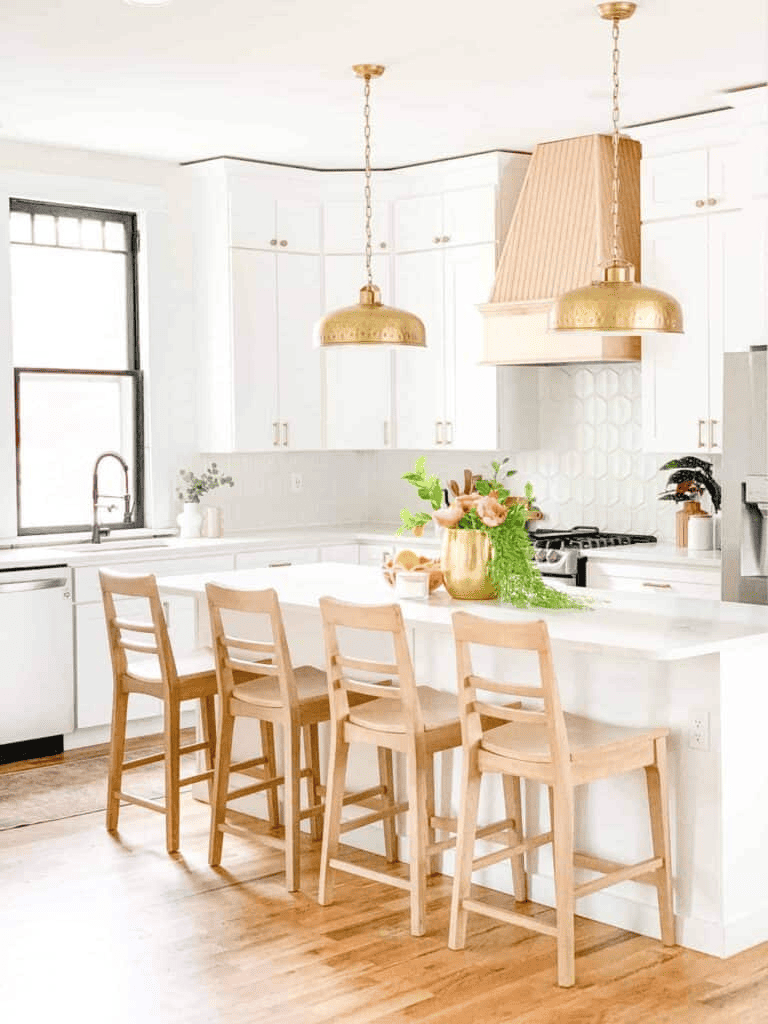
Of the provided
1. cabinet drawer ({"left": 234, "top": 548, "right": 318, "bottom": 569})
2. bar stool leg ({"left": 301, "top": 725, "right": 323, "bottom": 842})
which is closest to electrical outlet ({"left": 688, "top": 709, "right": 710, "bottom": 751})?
bar stool leg ({"left": 301, "top": 725, "right": 323, "bottom": 842})

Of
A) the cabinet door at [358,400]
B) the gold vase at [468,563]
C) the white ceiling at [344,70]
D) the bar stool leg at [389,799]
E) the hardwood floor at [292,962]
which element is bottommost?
the hardwood floor at [292,962]

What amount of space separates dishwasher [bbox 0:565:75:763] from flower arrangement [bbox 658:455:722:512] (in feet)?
9.14

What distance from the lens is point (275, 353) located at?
24.0ft

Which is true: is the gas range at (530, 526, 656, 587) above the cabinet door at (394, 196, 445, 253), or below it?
below

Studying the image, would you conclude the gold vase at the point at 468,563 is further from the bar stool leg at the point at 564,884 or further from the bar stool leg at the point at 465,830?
the bar stool leg at the point at 564,884

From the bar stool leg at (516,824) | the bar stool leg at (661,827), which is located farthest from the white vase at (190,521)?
the bar stool leg at (661,827)

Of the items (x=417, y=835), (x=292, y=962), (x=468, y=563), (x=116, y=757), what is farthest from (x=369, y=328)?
(x=292, y=962)

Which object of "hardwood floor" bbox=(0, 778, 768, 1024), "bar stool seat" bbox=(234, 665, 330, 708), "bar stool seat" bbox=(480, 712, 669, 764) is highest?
"bar stool seat" bbox=(234, 665, 330, 708)

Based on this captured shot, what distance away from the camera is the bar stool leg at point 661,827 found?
3811mm

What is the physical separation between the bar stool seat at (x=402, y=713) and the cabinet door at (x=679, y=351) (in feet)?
7.72

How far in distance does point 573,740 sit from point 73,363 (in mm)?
4040

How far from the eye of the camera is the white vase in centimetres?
711

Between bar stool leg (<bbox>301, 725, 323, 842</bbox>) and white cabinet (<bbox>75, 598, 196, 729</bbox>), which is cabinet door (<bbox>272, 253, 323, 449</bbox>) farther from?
bar stool leg (<bbox>301, 725, 323, 842</bbox>)

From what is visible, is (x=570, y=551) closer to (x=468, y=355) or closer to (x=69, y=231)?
(x=468, y=355)
